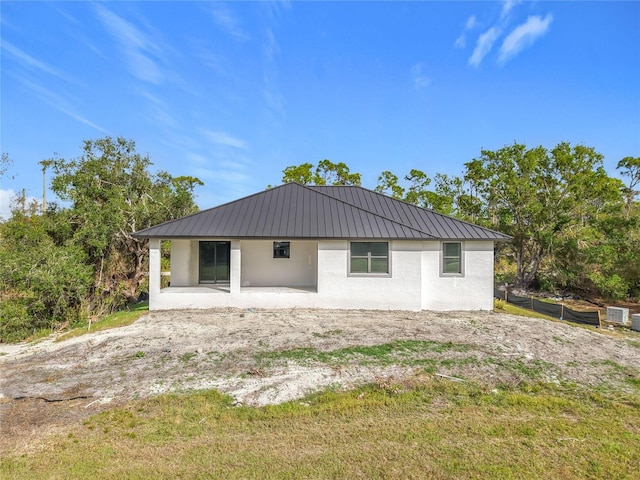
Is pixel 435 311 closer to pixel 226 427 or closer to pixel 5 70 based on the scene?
pixel 226 427

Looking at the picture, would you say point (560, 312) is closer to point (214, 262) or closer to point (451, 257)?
point (451, 257)

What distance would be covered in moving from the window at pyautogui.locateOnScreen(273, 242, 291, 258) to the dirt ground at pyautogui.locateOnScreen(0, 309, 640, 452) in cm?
370

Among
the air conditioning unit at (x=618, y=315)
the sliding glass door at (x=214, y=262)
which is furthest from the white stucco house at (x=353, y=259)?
the air conditioning unit at (x=618, y=315)

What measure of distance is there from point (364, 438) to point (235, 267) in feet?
28.0

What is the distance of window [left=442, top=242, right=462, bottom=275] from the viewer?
1210 cm

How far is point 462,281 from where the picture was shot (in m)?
12.0

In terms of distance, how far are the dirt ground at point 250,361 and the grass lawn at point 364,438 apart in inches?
19.2

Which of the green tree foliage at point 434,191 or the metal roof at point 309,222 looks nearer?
the metal roof at point 309,222

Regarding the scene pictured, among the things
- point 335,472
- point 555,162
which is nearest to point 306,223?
point 335,472

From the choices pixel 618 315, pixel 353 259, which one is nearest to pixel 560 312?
pixel 618 315

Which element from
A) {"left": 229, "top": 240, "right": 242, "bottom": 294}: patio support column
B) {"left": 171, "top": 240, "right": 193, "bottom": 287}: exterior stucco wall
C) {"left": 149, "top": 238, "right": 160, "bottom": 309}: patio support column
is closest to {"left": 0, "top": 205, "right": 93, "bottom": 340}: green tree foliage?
{"left": 171, "top": 240, "right": 193, "bottom": 287}: exterior stucco wall

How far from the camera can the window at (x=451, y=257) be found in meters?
12.1

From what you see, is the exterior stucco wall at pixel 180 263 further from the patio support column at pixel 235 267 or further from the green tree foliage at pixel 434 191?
the green tree foliage at pixel 434 191

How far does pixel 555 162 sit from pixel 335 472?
883 inches
